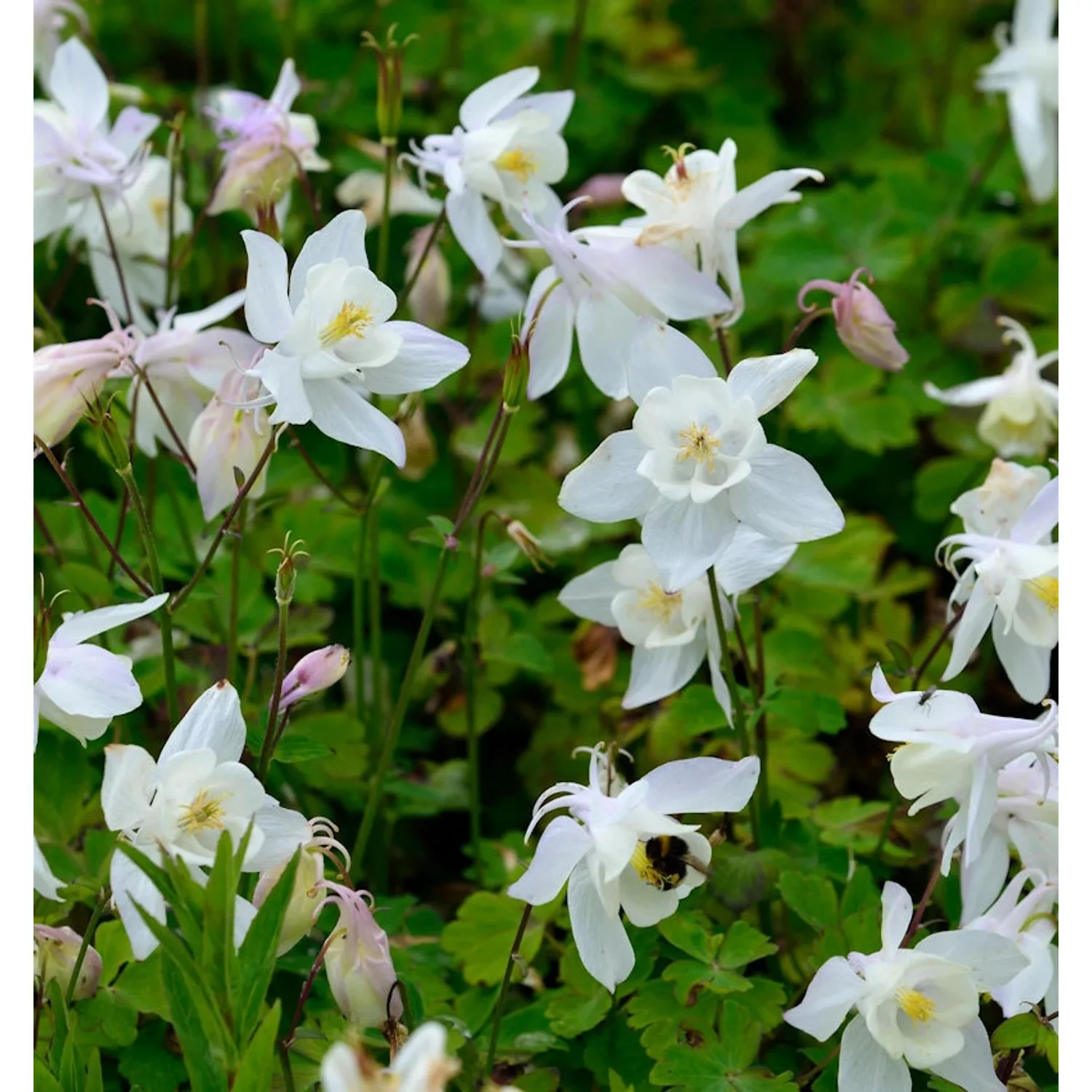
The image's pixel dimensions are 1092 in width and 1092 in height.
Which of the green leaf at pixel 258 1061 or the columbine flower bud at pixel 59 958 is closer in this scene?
the green leaf at pixel 258 1061

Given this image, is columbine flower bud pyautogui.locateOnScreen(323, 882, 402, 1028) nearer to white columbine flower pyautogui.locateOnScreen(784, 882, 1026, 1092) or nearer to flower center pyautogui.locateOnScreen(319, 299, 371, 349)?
white columbine flower pyautogui.locateOnScreen(784, 882, 1026, 1092)

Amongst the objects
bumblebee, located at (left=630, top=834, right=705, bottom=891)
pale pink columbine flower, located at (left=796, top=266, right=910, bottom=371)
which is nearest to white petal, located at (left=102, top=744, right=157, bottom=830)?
bumblebee, located at (left=630, top=834, right=705, bottom=891)

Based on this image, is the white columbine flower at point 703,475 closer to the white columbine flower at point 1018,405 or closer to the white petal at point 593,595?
the white petal at point 593,595

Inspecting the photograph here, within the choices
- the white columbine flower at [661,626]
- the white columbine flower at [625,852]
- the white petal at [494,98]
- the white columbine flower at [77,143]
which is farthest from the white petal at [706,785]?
the white columbine flower at [77,143]

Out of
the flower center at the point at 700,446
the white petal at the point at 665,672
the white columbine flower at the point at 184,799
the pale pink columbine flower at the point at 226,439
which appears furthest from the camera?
the white petal at the point at 665,672

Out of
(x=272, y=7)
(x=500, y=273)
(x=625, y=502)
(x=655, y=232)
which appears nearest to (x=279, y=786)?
(x=625, y=502)

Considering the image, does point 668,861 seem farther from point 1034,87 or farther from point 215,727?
point 1034,87

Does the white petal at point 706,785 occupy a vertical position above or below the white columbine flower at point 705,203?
below
